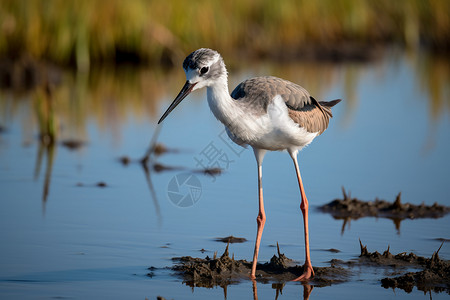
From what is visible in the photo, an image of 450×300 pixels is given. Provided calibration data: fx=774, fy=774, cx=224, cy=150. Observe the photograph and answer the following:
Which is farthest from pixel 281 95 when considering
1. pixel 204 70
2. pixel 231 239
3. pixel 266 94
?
pixel 231 239

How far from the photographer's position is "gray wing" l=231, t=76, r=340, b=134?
625cm

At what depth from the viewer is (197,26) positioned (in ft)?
59.4

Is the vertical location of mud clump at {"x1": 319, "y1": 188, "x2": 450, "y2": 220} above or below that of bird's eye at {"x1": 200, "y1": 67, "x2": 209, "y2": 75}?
below

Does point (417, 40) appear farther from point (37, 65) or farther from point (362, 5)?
point (37, 65)

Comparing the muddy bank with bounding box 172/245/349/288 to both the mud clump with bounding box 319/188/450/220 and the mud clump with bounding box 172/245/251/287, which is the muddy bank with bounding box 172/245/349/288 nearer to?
the mud clump with bounding box 172/245/251/287

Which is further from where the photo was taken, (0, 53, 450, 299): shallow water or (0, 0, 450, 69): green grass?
(0, 0, 450, 69): green grass

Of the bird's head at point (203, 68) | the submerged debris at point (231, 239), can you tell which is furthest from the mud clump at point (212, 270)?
the bird's head at point (203, 68)

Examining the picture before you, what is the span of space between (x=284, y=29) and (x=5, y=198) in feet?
44.7

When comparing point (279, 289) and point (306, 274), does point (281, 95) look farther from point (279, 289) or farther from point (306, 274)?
point (279, 289)

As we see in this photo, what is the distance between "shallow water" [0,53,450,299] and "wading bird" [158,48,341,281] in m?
0.63

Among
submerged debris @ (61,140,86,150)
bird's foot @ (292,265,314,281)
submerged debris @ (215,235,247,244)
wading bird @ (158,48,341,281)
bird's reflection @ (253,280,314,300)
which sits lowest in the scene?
bird's reflection @ (253,280,314,300)

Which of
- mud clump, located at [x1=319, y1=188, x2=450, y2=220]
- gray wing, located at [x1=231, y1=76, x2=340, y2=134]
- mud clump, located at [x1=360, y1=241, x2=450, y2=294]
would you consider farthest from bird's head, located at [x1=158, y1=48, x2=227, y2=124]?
mud clump, located at [x1=319, y1=188, x2=450, y2=220]

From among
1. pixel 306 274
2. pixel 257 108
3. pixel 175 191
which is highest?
pixel 257 108

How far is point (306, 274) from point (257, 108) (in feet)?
4.46
